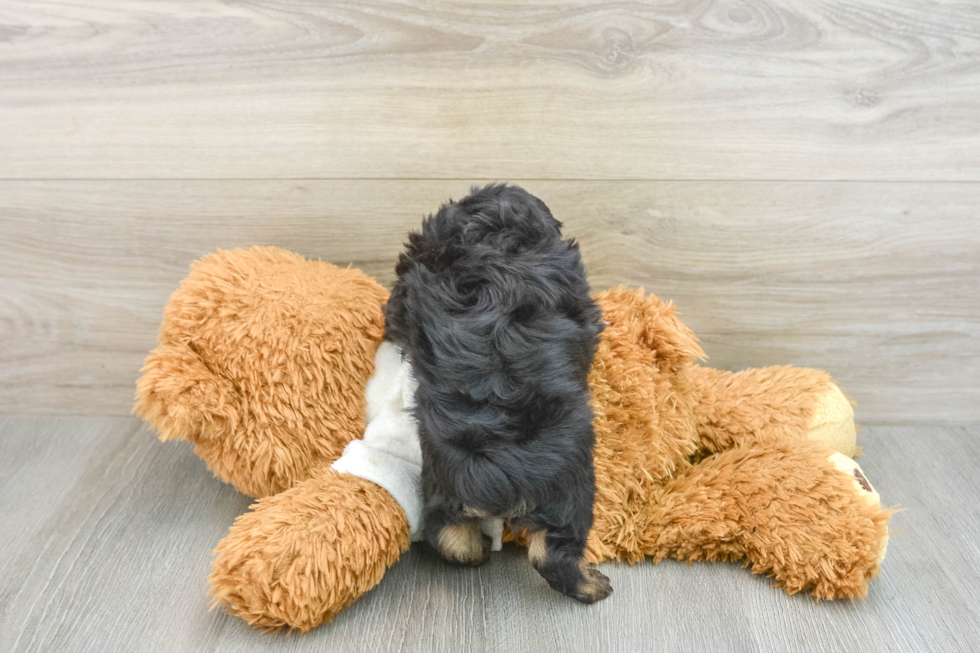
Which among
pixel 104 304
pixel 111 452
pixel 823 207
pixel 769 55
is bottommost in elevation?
pixel 111 452

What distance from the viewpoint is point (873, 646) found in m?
0.68

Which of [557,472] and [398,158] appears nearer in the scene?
[557,472]

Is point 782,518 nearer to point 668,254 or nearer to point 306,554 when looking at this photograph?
point 668,254

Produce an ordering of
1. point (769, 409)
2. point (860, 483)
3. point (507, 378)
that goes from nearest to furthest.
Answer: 1. point (507, 378)
2. point (860, 483)
3. point (769, 409)

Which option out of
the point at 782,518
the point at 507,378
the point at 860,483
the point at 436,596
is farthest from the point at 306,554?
the point at 860,483

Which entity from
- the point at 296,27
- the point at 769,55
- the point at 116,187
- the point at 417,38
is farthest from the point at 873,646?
the point at 116,187

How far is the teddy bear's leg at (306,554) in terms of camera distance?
66cm

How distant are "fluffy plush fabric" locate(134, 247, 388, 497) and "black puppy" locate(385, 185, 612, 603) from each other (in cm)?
13

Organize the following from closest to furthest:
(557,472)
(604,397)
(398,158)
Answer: (557,472) < (604,397) < (398,158)

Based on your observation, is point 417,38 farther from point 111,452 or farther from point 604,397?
point 111,452

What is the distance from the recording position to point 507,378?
0.65 metres

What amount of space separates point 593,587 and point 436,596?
0.55 ft

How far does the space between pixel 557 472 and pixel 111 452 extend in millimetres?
721

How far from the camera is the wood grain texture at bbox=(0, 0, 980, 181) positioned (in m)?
0.87
